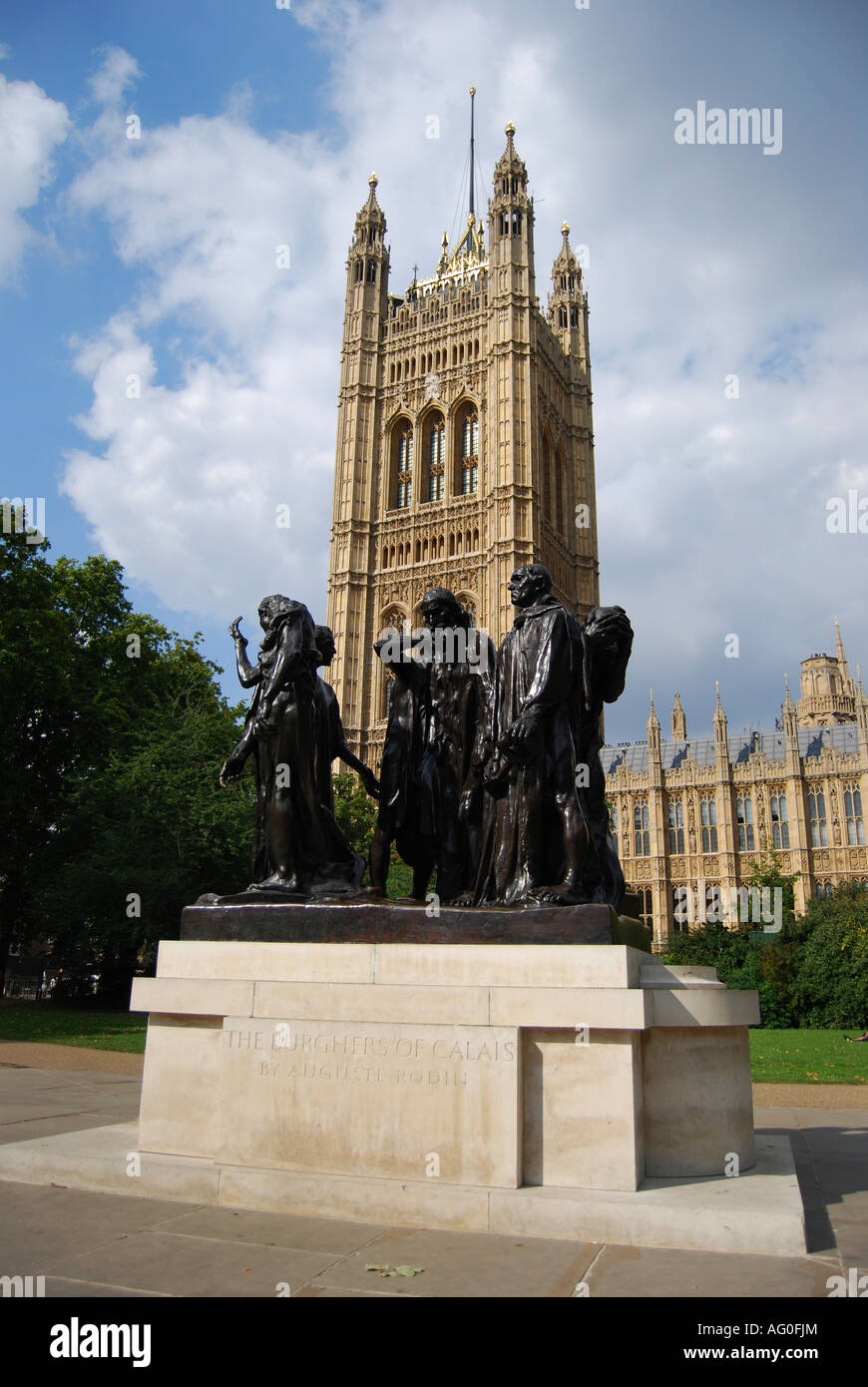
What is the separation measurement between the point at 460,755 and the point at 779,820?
59263mm

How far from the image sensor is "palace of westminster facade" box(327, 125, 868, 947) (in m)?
59.3

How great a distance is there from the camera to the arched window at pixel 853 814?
58.6 metres

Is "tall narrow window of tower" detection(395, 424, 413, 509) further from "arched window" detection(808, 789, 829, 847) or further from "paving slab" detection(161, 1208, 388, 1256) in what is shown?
"paving slab" detection(161, 1208, 388, 1256)

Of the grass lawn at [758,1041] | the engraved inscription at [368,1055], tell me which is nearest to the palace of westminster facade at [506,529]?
the grass lawn at [758,1041]

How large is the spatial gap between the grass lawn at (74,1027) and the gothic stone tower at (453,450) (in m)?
32.3

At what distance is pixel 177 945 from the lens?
18.7 feet

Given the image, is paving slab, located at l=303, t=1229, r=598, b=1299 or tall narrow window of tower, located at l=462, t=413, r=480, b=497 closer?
paving slab, located at l=303, t=1229, r=598, b=1299

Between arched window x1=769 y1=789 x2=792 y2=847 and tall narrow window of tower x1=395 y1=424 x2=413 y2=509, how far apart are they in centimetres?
3088

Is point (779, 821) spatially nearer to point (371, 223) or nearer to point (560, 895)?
point (371, 223)

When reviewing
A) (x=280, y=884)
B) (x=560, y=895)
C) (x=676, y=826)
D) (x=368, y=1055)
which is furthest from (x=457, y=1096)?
(x=676, y=826)

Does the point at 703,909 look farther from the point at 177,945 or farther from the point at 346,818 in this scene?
the point at 177,945

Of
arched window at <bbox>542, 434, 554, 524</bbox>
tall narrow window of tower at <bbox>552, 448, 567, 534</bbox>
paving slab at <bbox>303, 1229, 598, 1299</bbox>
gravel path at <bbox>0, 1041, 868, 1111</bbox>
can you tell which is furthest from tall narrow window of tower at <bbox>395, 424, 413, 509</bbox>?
paving slab at <bbox>303, 1229, 598, 1299</bbox>

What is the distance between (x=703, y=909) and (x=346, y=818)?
36546 millimetres

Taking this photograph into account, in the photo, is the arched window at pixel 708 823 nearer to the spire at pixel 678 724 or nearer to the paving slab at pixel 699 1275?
the spire at pixel 678 724
